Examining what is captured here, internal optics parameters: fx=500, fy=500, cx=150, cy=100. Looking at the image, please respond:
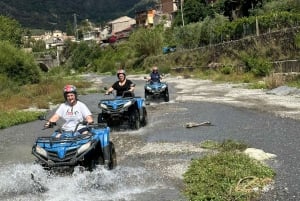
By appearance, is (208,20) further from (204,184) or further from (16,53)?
(204,184)

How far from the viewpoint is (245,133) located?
43.0ft

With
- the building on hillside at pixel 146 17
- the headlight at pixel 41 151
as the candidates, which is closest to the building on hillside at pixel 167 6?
the building on hillside at pixel 146 17

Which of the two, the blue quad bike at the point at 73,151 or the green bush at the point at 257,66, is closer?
the blue quad bike at the point at 73,151

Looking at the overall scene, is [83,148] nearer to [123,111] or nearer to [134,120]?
[123,111]

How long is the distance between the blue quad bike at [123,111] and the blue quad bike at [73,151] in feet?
16.1

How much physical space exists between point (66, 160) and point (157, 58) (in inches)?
2098

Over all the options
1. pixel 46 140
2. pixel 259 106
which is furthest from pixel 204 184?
pixel 259 106

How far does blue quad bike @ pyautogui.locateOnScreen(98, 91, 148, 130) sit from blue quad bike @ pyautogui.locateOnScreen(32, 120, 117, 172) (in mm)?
4916

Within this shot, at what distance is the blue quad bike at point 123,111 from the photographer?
555 inches

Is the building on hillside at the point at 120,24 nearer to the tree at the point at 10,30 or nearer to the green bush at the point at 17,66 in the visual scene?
the tree at the point at 10,30

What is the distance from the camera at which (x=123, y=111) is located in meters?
14.1

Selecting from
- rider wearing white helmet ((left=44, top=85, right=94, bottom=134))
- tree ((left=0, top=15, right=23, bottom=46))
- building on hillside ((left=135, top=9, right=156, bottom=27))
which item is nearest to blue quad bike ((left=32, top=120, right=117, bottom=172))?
rider wearing white helmet ((left=44, top=85, right=94, bottom=134))

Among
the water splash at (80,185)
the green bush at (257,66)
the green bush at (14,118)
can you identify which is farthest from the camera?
the green bush at (257,66)

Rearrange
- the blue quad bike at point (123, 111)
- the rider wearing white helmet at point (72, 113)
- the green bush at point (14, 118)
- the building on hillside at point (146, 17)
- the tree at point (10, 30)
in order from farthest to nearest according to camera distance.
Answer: the building on hillside at point (146, 17), the tree at point (10, 30), the green bush at point (14, 118), the blue quad bike at point (123, 111), the rider wearing white helmet at point (72, 113)
